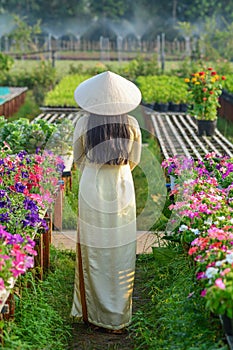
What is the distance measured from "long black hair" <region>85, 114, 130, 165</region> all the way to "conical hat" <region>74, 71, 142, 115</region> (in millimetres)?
49

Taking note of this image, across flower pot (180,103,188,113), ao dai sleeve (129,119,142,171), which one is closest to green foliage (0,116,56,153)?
ao dai sleeve (129,119,142,171)

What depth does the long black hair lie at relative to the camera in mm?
4340

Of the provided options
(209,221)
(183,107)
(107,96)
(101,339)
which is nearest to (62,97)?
(183,107)

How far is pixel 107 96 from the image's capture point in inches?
172

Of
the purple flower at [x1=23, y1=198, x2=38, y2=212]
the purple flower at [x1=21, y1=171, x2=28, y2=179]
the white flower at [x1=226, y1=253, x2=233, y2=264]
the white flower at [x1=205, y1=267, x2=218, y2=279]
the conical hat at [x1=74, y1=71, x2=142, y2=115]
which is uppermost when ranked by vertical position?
the conical hat at [x1=74, y1=71, x2=142, y2=115]

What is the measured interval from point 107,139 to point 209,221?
768mm

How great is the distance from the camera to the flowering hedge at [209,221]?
3.26m

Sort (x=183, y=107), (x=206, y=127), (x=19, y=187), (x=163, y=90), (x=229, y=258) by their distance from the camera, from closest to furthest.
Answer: (x=229, y=258)
(x=19, y=187)
(x=206, y=127)
(x=183, y=107)
(x=163, y=90)

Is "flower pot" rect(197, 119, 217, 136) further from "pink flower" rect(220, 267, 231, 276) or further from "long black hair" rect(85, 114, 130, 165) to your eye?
"pink flower" rect(220, 267, 231, 276)

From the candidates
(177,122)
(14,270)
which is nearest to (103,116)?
(14,270)

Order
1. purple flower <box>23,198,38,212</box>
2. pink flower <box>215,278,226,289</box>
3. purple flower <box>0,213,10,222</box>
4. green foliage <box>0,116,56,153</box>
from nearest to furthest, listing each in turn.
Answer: pink flower <box>215,278,226,289</box> → purple flower <box>0,213,10,222</box> → purple flower <box>23,198,38,212</box> → green foliage <box>0,116,56,153</box>

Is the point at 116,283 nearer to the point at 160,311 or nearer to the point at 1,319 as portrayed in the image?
the point at 160,311

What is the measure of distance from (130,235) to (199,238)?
33.9 inches

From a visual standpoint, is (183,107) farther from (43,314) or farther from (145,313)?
(43,314)
